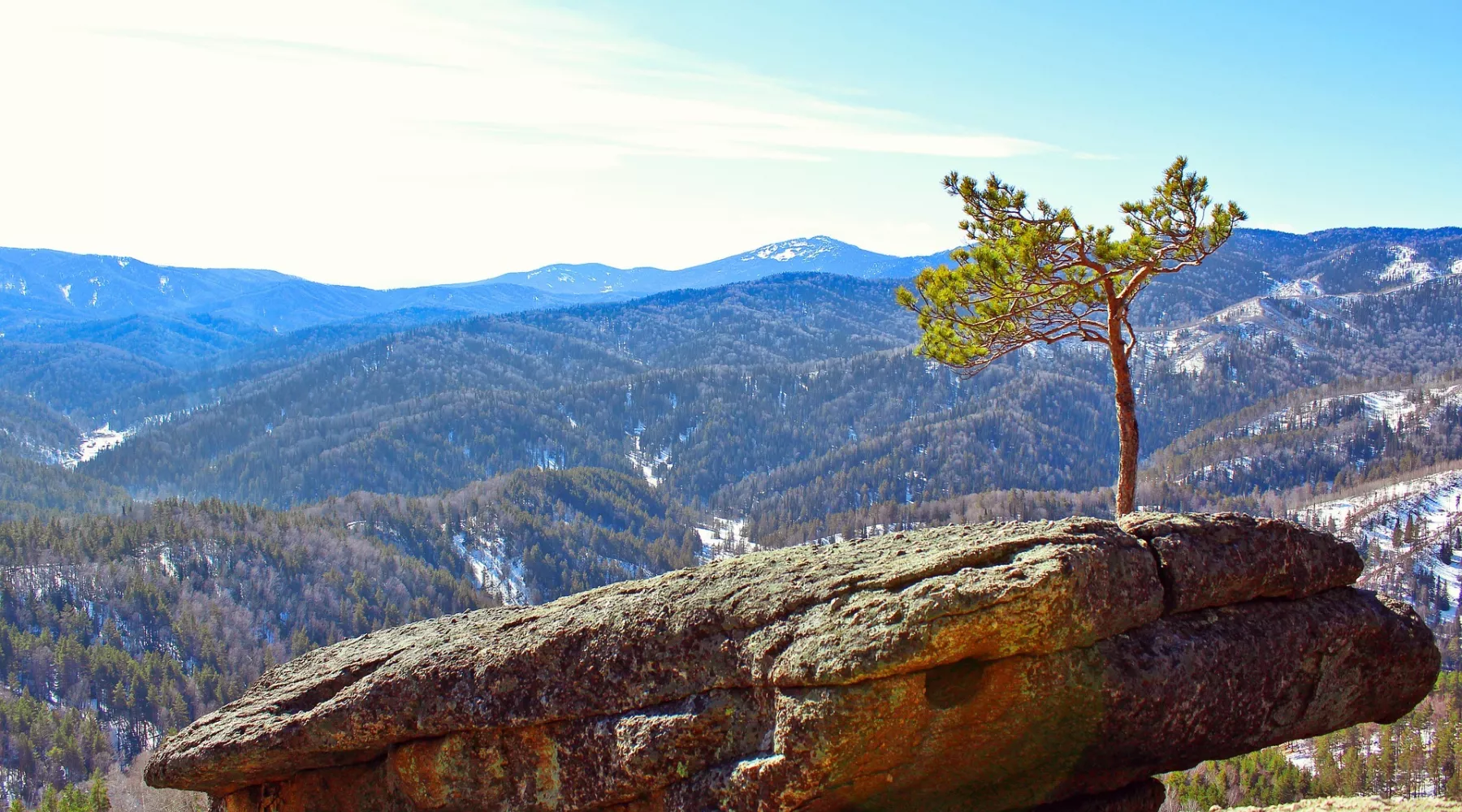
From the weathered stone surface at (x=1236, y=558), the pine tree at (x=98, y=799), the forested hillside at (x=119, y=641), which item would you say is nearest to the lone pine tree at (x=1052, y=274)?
the weathered stone surface at (x=1236, y=558)

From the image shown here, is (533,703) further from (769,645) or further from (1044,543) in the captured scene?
(1044,543)

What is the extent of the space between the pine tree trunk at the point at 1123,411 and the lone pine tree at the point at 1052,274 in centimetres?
4

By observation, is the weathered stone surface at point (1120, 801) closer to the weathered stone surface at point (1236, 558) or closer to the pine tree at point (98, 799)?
the weathered stone surface at point (1236, 558)

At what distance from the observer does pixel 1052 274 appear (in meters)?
22.0

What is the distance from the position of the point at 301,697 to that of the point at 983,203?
17.3 metres

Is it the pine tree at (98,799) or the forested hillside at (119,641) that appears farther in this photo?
the forested hillside at (119,641)

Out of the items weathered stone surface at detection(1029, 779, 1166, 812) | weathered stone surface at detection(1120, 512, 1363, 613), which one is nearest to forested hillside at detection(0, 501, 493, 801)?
weathered stone surface at detection(1029, 779, 1166, 812)

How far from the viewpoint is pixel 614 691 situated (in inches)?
607

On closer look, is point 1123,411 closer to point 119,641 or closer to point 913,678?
point 913,678

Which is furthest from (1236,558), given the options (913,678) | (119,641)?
(119,641)

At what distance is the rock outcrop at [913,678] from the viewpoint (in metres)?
13.1

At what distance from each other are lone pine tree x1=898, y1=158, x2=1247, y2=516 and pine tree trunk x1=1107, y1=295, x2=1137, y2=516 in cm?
4

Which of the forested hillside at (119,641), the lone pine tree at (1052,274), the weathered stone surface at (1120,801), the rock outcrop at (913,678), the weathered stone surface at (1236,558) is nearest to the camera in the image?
the rock outcrop at (913,678)

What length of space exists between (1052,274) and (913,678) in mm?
12169
